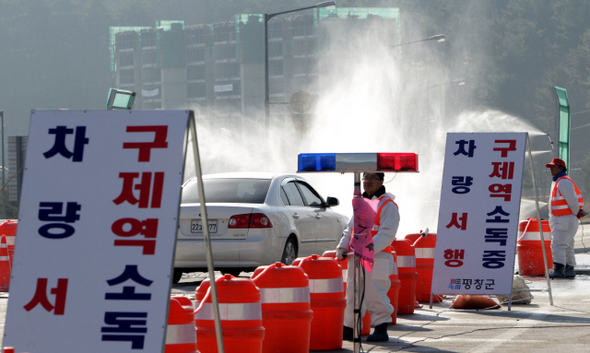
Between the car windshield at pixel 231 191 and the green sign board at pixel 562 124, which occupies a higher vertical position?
the green sign board at pixel 562 124

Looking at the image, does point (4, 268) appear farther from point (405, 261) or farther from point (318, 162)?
point (318, 162)

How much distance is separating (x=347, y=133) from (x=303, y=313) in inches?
1551

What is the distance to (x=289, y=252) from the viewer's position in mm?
13703

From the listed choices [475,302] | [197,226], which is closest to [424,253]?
[475,302]

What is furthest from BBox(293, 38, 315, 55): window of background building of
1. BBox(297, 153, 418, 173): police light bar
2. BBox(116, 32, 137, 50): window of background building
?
BBox(297, 153, 418, 173): police light bar

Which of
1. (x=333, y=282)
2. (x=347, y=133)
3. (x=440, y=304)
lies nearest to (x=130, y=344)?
(x=333, y=282)

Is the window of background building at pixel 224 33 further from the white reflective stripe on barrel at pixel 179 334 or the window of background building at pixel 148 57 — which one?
the white reflective stripe on barrel at pixel 179 334

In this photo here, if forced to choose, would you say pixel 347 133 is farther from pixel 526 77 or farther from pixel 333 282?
pixel 526 77

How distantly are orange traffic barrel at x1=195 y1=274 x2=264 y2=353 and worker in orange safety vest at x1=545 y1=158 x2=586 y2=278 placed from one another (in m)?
9.43

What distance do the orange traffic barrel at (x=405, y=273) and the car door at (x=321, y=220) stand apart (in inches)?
158

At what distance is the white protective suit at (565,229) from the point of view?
15.1 m

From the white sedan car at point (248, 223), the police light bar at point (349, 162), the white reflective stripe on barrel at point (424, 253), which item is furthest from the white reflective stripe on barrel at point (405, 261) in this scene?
the police light bar at point (349, 162)

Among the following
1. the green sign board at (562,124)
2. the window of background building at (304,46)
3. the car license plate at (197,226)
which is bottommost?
the car license plate at (197,226)

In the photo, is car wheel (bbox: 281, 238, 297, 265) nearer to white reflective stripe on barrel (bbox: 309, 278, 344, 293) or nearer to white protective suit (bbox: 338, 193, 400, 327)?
white protective suit (bbox: 338, 193, 400, 327)
